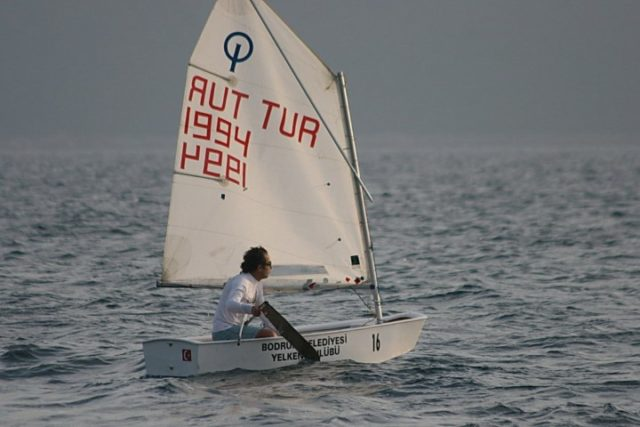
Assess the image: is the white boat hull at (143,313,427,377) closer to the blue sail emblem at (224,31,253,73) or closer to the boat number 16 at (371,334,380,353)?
the boat number 16 at (371,334,380,353)

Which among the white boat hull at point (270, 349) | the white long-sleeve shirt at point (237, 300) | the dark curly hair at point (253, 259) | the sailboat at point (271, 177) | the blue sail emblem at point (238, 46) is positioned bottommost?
the white boat hull at point (270, 349)

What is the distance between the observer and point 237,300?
53.8 feet

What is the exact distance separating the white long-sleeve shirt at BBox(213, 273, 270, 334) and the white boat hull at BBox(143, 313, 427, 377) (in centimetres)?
33

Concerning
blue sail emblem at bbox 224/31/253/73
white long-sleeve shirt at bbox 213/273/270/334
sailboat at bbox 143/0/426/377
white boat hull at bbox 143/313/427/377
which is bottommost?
white boat hull at bbox 143/313/427/377

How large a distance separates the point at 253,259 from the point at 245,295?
0.48 metres

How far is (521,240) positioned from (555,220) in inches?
323

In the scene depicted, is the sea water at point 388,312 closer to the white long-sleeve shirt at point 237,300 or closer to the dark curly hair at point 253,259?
the white long-sleeve shirt at point 237,300

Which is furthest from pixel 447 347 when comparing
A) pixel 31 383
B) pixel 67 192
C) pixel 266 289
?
pixel 67 192

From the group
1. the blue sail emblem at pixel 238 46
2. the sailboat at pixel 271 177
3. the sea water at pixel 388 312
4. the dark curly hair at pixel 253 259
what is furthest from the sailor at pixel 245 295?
the blue sail emblem at pixel 238 46

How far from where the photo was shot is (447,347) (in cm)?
1930

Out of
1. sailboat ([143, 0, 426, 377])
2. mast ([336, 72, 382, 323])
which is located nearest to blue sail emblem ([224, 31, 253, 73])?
sailboat ([143, 0, 426, 377])

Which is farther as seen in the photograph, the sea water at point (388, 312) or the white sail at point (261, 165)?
the white sail at point (261, 165)

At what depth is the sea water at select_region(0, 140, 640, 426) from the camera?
15.2 meters

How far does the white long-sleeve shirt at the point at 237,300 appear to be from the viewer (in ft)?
53.6
